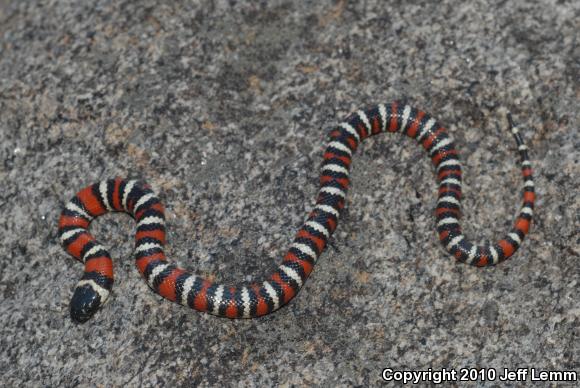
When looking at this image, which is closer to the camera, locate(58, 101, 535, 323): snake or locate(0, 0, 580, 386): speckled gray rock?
locate(0, 0, 580, 386): speckled gray rock

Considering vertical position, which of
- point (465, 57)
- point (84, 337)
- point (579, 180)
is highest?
point (465, 57)

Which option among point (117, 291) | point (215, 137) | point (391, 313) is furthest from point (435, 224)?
point (117, 291)

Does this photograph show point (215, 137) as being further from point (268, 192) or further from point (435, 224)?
point (435, 224)

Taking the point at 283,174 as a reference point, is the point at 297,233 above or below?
below

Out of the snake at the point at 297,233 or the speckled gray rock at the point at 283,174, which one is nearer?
the speckled gray rock at the point at 283,174
